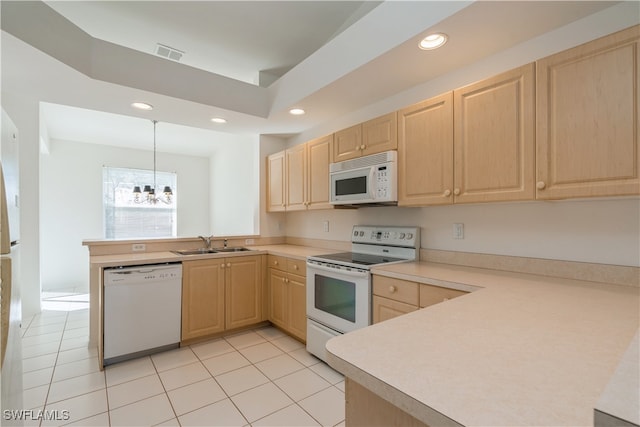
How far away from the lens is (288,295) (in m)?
2.98

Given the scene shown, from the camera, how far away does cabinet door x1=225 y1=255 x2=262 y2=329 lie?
10.0ft

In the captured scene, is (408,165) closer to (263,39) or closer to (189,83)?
(263,39)

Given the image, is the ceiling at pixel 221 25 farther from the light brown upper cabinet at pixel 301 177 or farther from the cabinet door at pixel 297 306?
the cabinet door at pixel 297 306

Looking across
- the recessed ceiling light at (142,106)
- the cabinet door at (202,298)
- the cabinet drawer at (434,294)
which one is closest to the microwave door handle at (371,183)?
the cabinet drawer at (434,294)

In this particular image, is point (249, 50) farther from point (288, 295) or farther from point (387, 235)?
point (288, 295)

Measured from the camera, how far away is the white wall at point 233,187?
16.2 feet

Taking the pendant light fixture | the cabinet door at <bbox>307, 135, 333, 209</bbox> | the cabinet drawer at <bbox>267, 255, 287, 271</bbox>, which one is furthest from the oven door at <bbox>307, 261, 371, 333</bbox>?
the pendant light fixture

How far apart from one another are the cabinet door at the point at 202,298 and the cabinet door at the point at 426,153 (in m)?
1.95

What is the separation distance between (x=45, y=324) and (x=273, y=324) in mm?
2549

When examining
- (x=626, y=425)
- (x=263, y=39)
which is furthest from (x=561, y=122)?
(x=263, y=39)

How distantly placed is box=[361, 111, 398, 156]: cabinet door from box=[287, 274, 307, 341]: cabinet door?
1.34 m

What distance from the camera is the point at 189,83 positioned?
8.81 ft

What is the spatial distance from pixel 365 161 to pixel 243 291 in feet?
6.12

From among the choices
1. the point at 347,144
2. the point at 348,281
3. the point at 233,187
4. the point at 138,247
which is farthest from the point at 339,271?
the point at 233,187
